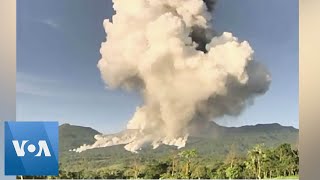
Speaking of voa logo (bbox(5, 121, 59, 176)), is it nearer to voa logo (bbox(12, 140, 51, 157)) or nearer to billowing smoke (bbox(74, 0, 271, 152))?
voa logo (bbox(12, 140, 51, 157))

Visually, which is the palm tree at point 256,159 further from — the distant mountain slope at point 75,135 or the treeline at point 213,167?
the distant mountain slope at point 75,135

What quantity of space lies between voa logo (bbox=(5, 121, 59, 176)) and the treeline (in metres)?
0.18

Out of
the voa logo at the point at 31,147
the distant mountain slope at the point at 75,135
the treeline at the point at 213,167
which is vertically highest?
the distant mountain slope at the point at 75,135

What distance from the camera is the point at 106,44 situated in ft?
14.6

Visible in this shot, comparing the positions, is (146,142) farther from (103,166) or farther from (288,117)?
(288,117)

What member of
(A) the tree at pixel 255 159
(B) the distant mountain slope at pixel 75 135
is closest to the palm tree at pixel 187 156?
(A) the tree at pixel 255 159

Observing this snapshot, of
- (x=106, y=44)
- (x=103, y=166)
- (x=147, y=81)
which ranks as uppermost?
(x=106, y=44)

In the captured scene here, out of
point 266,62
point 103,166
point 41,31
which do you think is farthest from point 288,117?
point 41,31

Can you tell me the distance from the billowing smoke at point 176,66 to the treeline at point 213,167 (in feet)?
0.66

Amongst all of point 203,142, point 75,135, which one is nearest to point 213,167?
point 203,142

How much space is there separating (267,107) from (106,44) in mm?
1600

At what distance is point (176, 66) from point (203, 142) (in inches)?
29.2

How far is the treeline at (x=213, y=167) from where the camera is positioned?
4.41m

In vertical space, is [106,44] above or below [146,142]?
Answer: above
